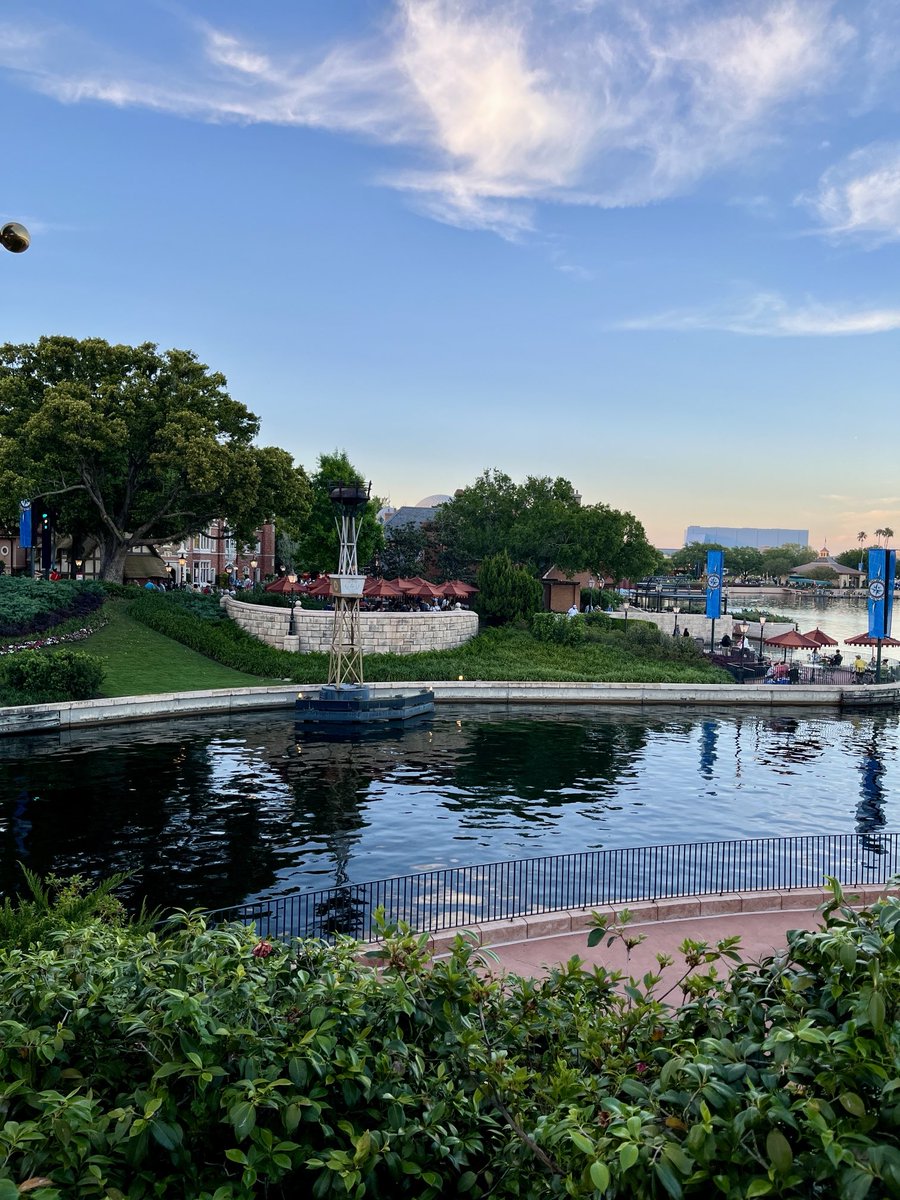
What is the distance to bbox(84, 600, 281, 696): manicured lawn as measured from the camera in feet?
136

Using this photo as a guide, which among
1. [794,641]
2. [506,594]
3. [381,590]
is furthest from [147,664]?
[794,641]

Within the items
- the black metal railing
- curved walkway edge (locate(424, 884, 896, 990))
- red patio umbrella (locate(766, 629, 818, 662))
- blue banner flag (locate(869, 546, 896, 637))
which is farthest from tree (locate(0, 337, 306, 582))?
curved walkway edge (locate(424, 884, 896, 990))

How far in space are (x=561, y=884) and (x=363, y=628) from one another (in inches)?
1366

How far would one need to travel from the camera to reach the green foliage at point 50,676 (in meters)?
36.6

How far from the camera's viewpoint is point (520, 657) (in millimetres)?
53875

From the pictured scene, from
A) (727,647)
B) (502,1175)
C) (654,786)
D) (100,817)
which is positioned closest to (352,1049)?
(502,1175)

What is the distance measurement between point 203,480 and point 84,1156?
5080 centimetres

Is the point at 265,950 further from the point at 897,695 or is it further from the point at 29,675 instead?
the point at 897,695

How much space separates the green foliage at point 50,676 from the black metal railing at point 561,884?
73.8 feet

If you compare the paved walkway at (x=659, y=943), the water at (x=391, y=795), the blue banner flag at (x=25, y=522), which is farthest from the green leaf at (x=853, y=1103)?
the blue banner flag at (x=25, y=522)

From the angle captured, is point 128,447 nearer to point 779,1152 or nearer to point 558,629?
point 558,629

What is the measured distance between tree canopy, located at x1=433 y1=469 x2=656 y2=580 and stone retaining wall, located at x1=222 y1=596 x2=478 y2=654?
20436mm

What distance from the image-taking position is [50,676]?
3681 cm

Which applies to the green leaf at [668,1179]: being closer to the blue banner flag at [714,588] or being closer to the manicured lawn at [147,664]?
the manicured lawn at [147,664]
